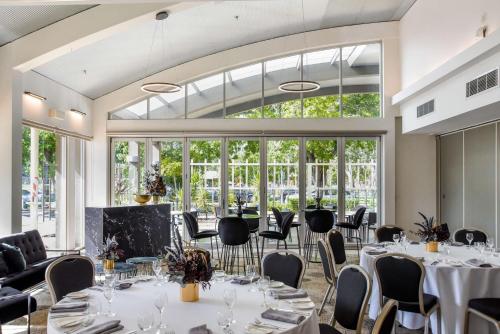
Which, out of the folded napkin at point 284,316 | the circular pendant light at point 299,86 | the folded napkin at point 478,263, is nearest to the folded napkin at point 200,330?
the folded napkin at point 284,316

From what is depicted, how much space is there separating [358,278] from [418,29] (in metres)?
6.36

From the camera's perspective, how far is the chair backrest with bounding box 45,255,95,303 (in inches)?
142

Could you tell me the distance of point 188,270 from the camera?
2855mm

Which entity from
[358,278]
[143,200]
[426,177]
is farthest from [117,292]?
[426,177]

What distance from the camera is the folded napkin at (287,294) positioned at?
120 inches

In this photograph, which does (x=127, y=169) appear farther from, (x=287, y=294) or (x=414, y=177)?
(x=287, y=294)

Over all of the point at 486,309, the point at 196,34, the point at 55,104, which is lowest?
the point at 486,309

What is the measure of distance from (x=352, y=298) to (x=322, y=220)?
14.0 feet

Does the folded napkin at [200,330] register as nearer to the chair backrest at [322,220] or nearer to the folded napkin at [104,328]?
the folded napkin at [104,328]

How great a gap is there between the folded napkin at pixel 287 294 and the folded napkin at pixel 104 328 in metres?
1.14

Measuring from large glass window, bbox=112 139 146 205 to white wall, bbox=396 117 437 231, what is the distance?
584 centimetres

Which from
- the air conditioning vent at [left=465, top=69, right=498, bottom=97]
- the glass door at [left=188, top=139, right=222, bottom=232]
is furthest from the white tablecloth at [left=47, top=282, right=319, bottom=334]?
the glass door at [left=188, top=139, right=222, bottom=232]

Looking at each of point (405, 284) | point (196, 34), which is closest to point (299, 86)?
point (196, 34)

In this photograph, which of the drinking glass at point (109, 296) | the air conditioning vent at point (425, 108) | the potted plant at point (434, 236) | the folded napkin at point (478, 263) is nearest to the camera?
the drinking glass at point (109, 296)
